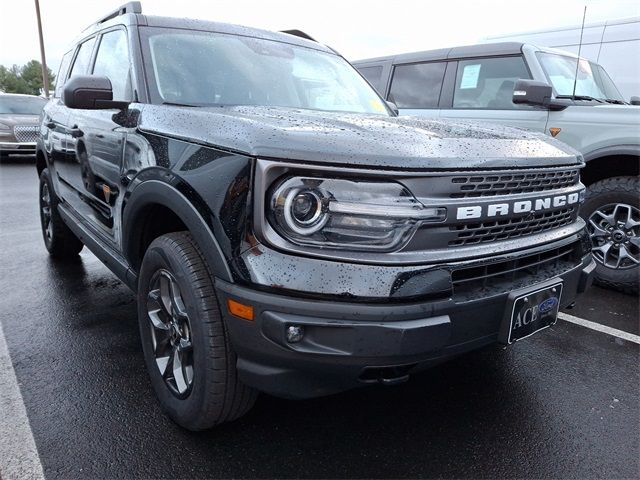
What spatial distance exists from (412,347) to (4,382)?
219 cm

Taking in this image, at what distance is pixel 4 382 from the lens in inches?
102

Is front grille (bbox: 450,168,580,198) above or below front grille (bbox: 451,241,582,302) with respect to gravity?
above

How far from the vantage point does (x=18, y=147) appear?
12453 mm

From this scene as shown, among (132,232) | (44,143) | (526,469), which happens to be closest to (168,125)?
(132,232)

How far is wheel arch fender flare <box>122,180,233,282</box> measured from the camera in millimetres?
1801

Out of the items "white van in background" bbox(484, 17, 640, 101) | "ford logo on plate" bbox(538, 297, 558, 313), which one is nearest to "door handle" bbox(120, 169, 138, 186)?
"ford logo on plate" bbox(538, 297, 558, 313)

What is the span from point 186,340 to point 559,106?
3656 mm

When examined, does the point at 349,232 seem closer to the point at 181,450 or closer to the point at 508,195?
the point at 508,195

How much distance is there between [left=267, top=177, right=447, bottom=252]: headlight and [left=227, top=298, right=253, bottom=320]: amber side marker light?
0.28m

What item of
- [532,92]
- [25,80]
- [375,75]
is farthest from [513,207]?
[25,80]

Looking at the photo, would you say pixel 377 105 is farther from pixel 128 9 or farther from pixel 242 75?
pixel 128 9

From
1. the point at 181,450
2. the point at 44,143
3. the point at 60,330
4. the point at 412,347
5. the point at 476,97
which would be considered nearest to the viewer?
the point at 412,347

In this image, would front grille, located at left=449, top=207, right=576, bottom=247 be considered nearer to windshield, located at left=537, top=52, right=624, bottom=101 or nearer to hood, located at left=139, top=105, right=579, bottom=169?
hood, located at left=139, top=105, right=579, bottom=169

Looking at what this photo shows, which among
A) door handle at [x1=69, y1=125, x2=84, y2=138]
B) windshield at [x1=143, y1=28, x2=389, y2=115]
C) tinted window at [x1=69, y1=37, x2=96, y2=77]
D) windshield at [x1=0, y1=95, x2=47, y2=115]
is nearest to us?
windshield at [x1=143, y1=28, x2=389, y2=115]
